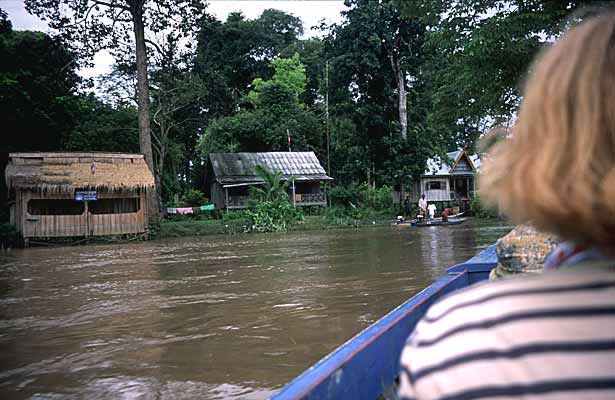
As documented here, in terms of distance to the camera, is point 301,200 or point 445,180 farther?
point 445,180

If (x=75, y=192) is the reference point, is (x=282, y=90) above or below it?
above

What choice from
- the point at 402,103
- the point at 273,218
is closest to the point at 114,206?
the point at 273,218

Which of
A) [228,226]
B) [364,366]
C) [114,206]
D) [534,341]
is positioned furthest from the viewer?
[228,226]

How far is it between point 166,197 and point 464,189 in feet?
62.1

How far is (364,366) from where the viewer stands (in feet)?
7.65

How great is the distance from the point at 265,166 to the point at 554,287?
29539 mm

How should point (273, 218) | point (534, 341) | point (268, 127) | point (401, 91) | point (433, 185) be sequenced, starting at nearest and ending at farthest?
1. point (534, 341)
2. point (273, 218)
3. point (401, 91)
4. point (268, 127)
5. point (433, 185)

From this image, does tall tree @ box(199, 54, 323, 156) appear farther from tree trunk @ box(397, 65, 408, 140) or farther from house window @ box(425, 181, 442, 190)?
house window @ box(425, 181, 442, 190)

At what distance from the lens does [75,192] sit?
2038 cm

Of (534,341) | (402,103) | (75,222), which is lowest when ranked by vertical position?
(75,222)

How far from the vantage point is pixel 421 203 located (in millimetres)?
25234

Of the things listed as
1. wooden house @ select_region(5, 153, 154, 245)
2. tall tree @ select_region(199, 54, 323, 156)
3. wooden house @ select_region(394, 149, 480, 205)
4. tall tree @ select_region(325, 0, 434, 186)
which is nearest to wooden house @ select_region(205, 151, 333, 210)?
tall tree @ select_region(325, 0, 434, 186)

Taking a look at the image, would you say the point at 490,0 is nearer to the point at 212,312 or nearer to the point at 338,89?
the point at 212,312

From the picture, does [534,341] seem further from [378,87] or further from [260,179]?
[378,87]
